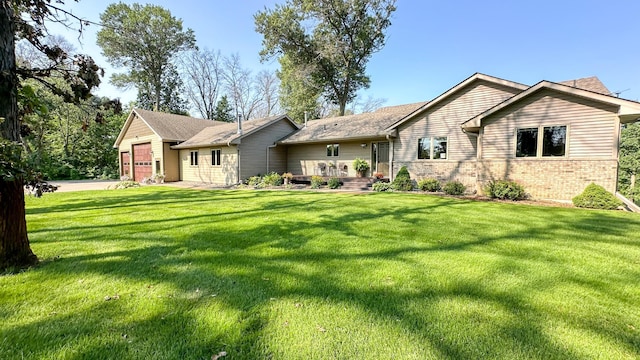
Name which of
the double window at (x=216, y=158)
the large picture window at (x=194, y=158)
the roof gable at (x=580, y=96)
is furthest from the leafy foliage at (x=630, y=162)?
the large picture window at (x=194, y=158)

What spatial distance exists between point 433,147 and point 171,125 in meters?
20.1

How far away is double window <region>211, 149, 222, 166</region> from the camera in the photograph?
18.8 meters

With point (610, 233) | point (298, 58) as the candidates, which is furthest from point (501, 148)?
point (298, 58)

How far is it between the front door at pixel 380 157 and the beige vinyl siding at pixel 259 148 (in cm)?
721

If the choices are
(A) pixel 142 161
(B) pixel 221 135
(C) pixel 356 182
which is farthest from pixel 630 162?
(A) pixel 142 161

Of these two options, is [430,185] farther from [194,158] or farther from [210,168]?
[194,158]

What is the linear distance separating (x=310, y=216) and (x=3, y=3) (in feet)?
19.5

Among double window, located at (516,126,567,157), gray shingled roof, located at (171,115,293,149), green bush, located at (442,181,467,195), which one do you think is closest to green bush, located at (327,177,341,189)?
green bush, located at (442,181,467,195)

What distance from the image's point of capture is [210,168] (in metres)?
19.3

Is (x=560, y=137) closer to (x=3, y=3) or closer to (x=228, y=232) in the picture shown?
(x=228, y=232)

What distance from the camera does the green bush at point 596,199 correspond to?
8477 mm

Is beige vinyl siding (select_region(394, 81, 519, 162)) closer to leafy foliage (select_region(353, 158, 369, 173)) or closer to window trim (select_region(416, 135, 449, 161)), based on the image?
window trim (select_region(416, 135, 449, 161))

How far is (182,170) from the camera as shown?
21.4 metres

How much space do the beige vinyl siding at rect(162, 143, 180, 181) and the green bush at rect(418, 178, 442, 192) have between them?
17.9 m
